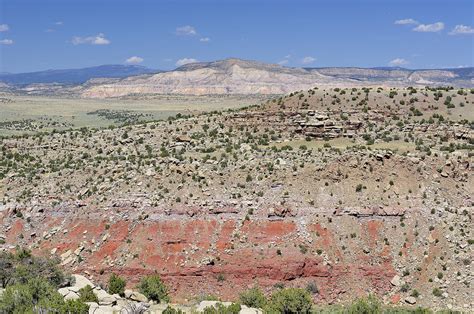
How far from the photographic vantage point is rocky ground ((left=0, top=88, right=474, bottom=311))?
109 feet

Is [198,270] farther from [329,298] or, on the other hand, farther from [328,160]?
[328,160]

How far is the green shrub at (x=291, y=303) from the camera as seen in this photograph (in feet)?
86.9

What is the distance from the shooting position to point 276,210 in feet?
119

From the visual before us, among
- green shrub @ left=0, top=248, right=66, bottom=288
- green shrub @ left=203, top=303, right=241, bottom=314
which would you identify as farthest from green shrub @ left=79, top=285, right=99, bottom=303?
green shrub @ left=203, top=303, right=241, bottom=314

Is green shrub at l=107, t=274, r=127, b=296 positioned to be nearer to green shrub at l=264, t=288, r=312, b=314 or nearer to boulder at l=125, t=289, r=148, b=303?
boulder at l=125, t=289, r=148, b=303

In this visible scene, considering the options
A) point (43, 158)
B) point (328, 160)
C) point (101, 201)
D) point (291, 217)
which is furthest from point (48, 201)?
point (328, 160)

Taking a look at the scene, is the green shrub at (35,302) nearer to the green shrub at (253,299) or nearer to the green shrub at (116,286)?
the green shrub at (116,286)

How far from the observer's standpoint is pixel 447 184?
125ft

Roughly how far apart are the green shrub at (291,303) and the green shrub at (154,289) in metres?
6.97

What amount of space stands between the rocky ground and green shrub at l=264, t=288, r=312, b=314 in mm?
5603

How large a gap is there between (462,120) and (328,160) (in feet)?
52.7

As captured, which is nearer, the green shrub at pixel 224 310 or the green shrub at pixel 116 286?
the green shrub at pixel 224 310

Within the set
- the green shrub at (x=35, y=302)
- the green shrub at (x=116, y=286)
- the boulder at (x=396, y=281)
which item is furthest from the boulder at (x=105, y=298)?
the boulder at (x=396, y=281)

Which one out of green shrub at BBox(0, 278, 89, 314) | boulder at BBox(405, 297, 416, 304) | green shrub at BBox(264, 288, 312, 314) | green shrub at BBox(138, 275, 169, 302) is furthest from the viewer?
boulder at BBox(405, 297, 416, 304)
